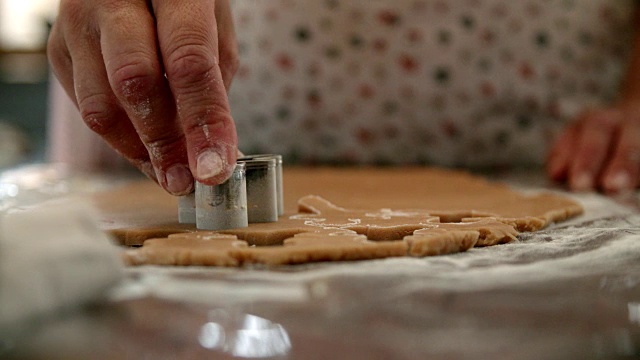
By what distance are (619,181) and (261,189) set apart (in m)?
1.19

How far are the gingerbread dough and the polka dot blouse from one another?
702mm

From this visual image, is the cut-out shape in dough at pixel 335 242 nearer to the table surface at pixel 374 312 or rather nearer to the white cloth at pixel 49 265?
the table surface at pixel 374 312

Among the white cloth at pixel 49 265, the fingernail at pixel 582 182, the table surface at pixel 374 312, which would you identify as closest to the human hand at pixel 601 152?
the fingernail at pixel 582 182

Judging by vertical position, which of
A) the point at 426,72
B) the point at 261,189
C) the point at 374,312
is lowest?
the point at 374,312

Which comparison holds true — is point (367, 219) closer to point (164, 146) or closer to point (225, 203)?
point (225, 203)

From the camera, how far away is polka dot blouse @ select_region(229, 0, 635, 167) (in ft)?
7.95

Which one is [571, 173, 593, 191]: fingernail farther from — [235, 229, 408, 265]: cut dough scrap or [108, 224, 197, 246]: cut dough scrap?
[108, 224, 197, 246]: cut dough scrap

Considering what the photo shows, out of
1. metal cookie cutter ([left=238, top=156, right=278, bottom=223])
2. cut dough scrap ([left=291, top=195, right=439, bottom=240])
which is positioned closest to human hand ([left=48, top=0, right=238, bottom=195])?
metal cookie cutter ([left=238, top=156, right=278, bottom=223])

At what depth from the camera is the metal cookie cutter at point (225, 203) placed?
111cm

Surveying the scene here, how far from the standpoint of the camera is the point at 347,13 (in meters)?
2.42

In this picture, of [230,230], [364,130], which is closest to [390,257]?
[230,230]

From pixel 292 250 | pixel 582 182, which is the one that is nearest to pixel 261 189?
pixel 292 250

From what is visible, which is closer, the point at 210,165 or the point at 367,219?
the point at 210,165

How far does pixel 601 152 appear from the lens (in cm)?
204
